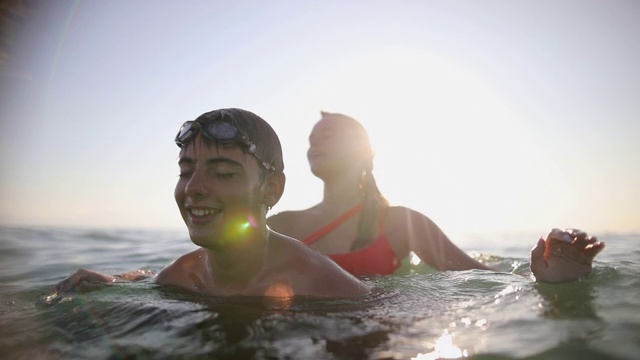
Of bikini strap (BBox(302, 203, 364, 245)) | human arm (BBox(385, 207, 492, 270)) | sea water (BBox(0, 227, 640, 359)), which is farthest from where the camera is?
bikini strap (BBox(302, 203, 364, 245))

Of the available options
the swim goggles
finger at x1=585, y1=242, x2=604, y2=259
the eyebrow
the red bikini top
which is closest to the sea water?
finger at x1=585, y1=242, x2=604, y2=259

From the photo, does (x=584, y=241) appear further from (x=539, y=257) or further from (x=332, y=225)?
(x=332, y=225)

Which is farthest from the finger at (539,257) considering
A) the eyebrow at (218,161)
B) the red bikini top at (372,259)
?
the eyebrow at (218,161)

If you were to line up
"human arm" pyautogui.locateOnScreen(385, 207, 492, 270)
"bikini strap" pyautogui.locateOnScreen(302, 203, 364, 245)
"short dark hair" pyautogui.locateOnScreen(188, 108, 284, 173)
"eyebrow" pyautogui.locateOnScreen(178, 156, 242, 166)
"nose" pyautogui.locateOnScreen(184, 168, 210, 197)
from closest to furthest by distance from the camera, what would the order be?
"nose" pyautogui.locateOnScreen(184, 168, 210, 197) → "eyebrow" pyautogui.locateOnScreen(178, 156, 242, 166) → "short dark hair" pyautogui.locateOnScreen(188, 108, 284, 173) → "human arm" pyautogui.locateOnScreen(385, 207, 492, 270) → "bikini strap" pyautogui.locateOnScreen(302, 203, 364, 245)

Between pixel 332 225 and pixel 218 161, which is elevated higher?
pixel 218 161

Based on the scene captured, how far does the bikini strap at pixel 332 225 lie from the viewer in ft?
18.6

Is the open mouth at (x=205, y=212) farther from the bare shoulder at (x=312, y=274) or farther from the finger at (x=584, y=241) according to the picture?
the finger at (x=584, y=241)

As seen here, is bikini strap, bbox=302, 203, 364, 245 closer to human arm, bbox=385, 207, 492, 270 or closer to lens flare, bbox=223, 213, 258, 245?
human arm, bbox=385, 207, 492, 270

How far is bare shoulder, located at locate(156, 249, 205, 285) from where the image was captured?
13.2 ft

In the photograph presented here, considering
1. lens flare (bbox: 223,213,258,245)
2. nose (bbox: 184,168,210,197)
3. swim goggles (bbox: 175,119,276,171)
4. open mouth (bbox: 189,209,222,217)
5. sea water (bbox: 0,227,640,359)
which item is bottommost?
sea water (bbox: 0,227,640,359)

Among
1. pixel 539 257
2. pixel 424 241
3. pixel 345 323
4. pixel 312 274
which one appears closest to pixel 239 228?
pixel 312 274

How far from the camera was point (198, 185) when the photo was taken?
320 cm

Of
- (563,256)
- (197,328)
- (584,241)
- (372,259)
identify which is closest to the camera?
(197,328)

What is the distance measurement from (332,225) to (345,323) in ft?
9.36
